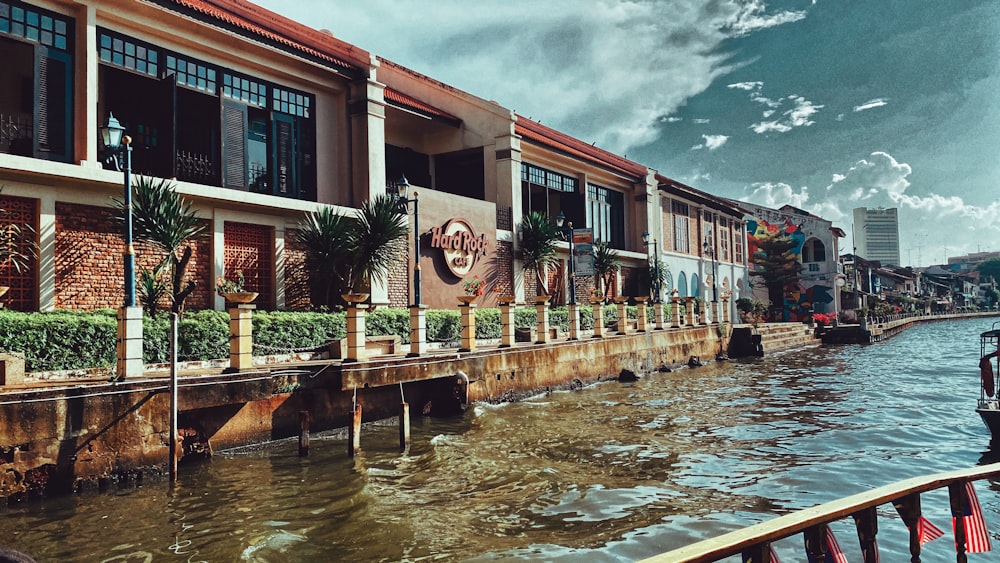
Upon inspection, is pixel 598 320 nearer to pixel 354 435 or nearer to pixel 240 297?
pixel 354 435

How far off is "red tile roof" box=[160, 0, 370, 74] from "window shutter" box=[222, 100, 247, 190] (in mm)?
1944

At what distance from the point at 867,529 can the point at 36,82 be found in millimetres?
15068

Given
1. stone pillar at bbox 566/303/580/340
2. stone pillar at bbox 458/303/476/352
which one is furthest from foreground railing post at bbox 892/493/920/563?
stone pillar at bbox 566/303/580/340

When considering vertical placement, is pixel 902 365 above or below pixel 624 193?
below

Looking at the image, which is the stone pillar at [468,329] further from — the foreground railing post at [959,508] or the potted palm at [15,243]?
the foreground railing post at [959,508]

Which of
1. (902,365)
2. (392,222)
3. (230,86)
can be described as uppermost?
(230,86)

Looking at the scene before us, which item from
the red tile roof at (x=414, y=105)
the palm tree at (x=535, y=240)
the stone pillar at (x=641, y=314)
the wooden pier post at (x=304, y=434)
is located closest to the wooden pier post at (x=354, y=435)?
the wooden pier post at (x=304, y=434)

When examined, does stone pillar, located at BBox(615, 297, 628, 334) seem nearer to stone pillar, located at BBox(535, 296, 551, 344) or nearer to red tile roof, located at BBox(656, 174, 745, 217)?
stone pillar, located at BBox(535, 296, 551, 344)

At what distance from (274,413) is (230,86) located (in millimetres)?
9163

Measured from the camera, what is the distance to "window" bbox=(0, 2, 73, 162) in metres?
12.4

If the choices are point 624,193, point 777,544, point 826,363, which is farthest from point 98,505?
point 624,193

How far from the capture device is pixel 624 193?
3397 cm

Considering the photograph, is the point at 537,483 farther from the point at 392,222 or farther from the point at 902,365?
the point at 902,365

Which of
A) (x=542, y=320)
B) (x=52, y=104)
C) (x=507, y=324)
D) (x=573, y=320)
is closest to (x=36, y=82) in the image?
(x=52, y=104)
